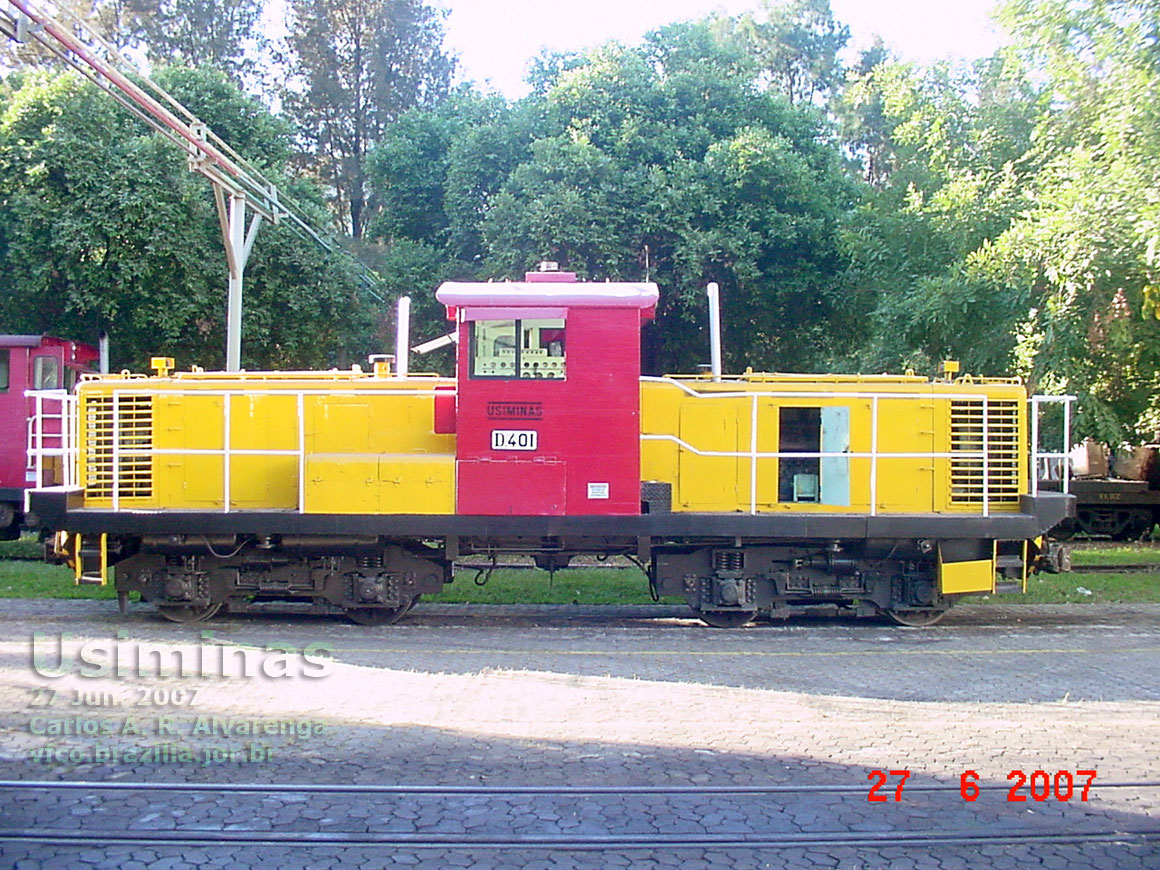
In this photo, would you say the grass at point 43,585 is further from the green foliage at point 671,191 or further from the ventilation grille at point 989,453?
the ventilation grille at point 989,453

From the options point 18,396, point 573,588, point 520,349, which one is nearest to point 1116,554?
point 573,588

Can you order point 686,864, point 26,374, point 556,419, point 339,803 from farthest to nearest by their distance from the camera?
1. point 26,374
2. point 556,419
3. point 339,803
4. point 686,864

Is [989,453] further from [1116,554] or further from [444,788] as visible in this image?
[1116,554]

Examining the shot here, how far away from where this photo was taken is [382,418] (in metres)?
11.6

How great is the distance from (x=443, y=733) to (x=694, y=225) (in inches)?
608

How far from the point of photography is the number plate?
10727 mm

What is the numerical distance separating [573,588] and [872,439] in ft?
15.3

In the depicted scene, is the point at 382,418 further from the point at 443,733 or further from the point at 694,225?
the point at 694,225

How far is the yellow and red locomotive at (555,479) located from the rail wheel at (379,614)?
0.03 meters

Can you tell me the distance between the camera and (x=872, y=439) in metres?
11.2

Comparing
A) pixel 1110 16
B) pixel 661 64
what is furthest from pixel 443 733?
pixel 661 64
